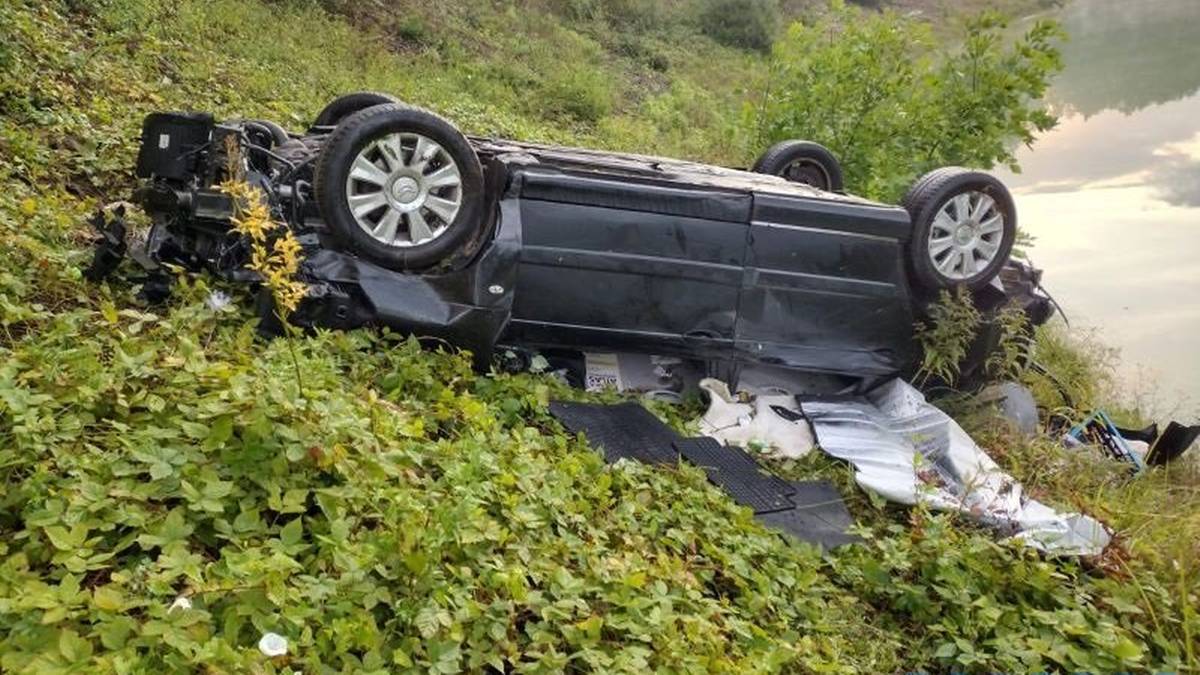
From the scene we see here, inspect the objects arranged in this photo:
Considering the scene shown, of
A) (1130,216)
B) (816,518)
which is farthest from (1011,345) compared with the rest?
(1130,216)

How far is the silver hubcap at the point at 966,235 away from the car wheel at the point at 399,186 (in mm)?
2473

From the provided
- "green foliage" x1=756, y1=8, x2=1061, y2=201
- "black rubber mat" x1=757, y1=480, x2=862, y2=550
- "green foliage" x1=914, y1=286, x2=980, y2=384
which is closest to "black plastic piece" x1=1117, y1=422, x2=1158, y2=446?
"green foliage" x1=914, y1=286, x2=980, y2=384

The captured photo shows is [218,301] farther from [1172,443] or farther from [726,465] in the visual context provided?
[1172,443]

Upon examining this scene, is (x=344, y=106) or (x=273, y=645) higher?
(x=344, y=106)

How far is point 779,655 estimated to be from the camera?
274 centimetres

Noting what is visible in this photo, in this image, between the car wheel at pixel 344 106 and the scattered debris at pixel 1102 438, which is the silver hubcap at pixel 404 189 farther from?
the scattered debris at pixel 1102 438

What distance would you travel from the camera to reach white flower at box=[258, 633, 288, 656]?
196cm

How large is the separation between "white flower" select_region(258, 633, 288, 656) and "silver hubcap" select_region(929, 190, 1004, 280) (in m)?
3.97

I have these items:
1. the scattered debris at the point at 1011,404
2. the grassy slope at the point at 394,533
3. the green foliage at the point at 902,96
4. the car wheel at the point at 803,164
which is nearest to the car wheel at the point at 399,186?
the grassy slope at the point at 394,533

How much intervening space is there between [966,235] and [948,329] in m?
0.52

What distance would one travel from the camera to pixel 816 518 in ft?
13.2

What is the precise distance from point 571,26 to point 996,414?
1624 centimetres

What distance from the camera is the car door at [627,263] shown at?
4.41 meters

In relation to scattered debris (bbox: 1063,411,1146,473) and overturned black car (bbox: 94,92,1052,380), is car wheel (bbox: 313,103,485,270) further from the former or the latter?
scattered debris (bbox: 1063,411,1146,473)
